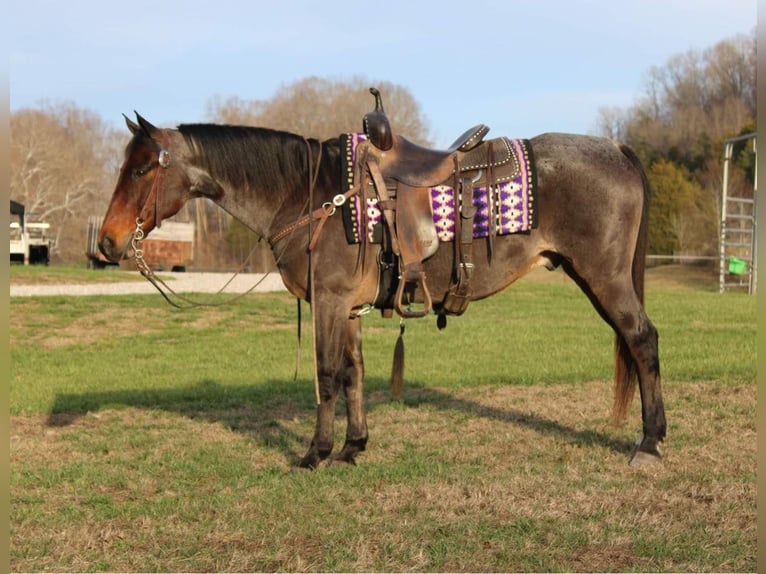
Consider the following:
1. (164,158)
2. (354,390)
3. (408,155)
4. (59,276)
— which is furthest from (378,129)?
(59,276)

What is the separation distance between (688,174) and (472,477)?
4460cm

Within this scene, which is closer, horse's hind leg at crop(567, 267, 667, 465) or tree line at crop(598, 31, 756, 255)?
horse's hind leg at crop(567, 267, 667, 465)

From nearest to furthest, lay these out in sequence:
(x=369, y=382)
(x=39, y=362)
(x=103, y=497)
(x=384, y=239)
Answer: (x=103, y=497), (x=384, y=239), (x=369, y=382), (x=39, y=362)

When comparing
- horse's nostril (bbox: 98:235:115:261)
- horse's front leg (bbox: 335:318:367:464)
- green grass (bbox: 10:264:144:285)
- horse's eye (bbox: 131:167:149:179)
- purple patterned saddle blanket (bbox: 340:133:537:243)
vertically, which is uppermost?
horse's eye (bbox: 131:167:149:179)

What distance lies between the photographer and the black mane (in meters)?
5.50

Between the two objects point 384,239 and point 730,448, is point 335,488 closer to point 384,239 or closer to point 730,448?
point 384,239

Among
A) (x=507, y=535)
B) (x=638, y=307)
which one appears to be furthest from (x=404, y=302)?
(x=507, y=535)

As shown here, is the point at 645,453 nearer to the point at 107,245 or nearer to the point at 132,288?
the point at 107,245

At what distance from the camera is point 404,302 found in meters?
5.68

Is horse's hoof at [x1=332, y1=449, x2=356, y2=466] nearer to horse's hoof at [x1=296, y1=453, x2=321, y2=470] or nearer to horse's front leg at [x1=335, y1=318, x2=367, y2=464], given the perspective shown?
horse's front leg at [x1=335, y1=318, x2=367, y2=464]

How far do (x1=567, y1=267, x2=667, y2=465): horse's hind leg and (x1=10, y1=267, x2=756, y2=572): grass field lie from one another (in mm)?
275

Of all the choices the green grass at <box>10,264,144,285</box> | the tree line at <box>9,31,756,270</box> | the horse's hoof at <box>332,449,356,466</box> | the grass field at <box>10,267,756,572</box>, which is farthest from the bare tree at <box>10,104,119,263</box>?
the horse's hoof at <box>332,449,356,466</box>

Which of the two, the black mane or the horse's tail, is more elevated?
the black mane

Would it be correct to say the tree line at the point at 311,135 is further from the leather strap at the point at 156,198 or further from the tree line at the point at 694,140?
the leather strap at the point at 156,198
